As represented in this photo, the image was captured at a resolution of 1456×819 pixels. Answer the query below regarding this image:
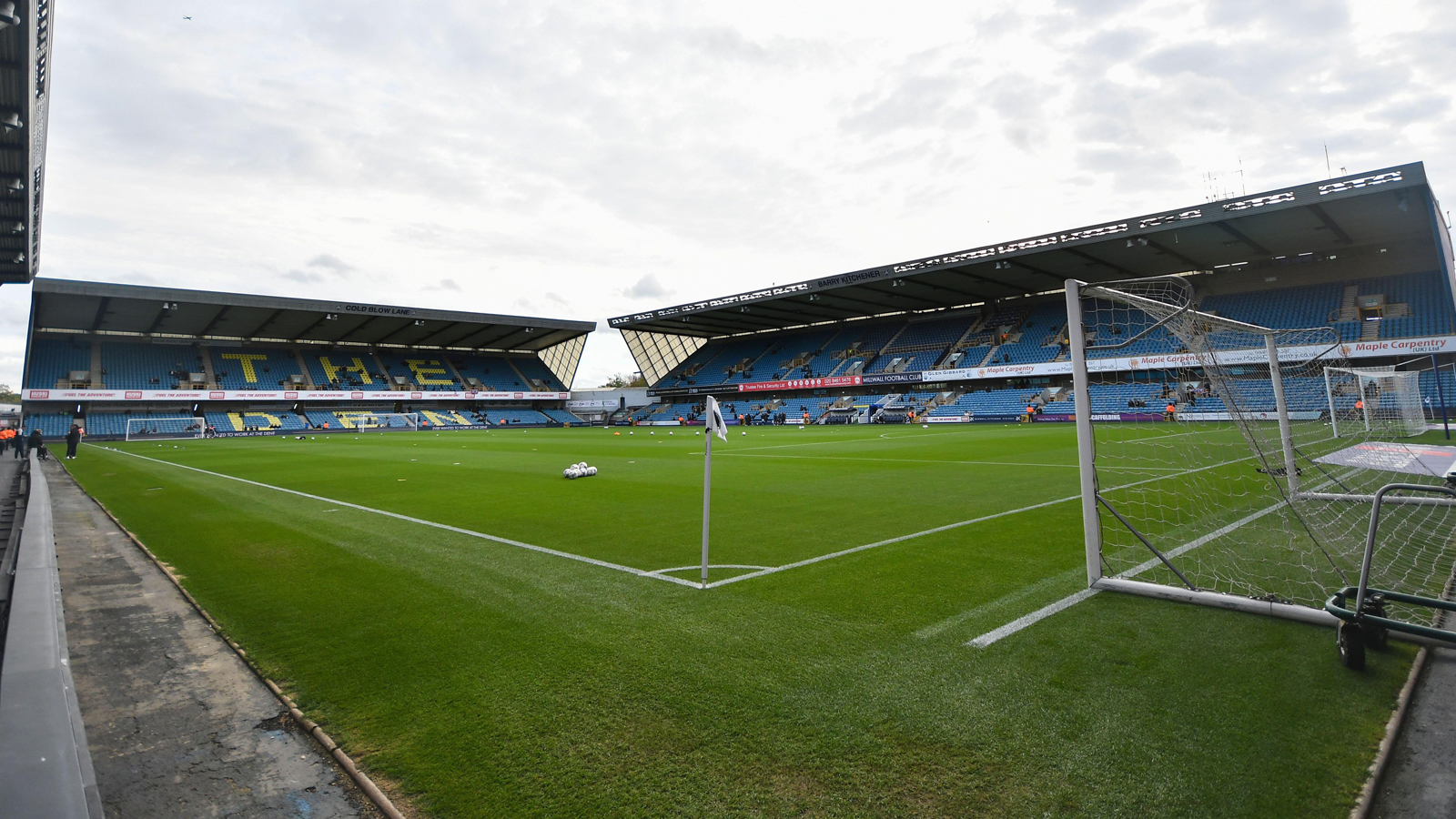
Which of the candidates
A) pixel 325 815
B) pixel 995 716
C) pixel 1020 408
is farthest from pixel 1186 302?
pixel 1020 408

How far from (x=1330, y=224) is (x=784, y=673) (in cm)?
3865

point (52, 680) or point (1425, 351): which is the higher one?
point (1425, 351)

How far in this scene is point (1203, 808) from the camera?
2.54m

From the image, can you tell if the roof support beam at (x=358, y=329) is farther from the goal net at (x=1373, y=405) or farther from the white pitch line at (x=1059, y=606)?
the goal net at (x=1373, y=405)

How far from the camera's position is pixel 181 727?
3436 mm

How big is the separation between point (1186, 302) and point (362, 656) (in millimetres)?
6964

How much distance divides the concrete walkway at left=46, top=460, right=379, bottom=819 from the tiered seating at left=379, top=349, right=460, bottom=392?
199 ft

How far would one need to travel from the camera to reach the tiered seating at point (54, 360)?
44719mm

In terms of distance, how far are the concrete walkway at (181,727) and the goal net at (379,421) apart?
53.3 metres

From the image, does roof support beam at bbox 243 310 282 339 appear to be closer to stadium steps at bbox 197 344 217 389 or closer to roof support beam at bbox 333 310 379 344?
stadium steps at bbox 197 344 217 389

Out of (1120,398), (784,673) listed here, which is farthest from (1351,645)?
(1120,398)

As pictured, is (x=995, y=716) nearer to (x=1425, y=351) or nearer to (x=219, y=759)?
(x=219, y=759)

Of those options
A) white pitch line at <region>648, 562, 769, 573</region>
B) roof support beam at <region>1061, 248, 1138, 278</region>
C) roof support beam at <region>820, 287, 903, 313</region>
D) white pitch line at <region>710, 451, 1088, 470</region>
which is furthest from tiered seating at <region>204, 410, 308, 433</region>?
white pitch line at <region>648, 562, 769, 573</region>

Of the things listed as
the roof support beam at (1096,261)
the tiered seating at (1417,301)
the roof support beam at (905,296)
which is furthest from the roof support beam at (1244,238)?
the roof support beam at (905,296)
